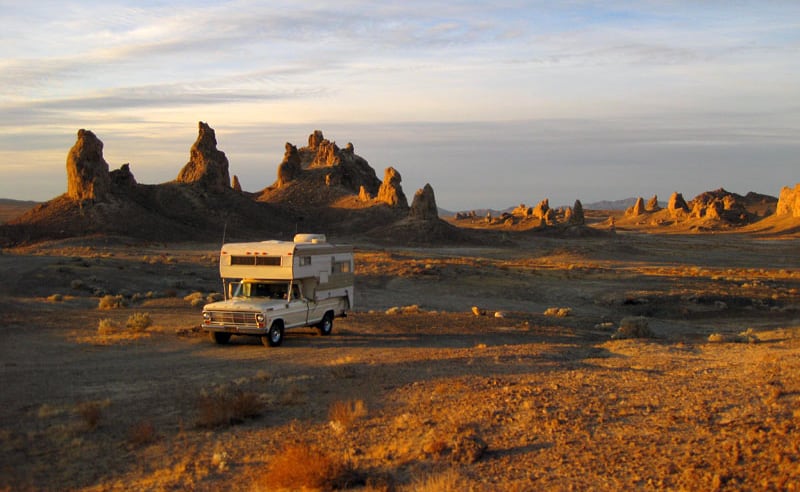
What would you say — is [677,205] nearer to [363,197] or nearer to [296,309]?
[363,197]

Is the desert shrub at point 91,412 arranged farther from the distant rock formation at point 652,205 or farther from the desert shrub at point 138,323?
the distant rock formation at point 652,205

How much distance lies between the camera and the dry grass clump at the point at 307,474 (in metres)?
8.23

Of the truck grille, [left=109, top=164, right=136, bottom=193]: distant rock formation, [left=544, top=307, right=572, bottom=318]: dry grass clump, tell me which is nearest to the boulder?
[left=109, top=164, right=136, bottom=193]: distant rock formation

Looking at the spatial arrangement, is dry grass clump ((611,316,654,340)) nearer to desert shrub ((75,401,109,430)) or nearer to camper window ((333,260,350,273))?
camper window ((333,260,350,273))

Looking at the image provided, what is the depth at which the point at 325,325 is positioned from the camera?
65.7 ft

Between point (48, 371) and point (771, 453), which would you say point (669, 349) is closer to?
point (771, 453)

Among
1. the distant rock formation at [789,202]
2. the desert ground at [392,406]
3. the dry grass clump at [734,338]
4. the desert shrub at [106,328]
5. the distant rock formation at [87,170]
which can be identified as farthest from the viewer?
the distant rock formation at [789,202]

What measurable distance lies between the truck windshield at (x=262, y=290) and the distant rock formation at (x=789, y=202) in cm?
13507

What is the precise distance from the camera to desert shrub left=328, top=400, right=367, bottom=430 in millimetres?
10562

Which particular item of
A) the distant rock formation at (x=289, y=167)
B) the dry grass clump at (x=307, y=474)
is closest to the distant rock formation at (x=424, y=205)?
the distant rock formation at (x=289, y=167)

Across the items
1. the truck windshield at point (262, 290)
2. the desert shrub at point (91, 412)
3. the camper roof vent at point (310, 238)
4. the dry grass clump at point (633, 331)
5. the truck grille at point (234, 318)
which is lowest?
the dry grass clump at point (633, 331)

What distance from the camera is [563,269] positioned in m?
52.2

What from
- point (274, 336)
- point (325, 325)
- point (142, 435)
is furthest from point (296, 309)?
point (142, 435)

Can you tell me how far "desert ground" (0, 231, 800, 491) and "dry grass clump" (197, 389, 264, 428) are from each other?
1.5 inches
